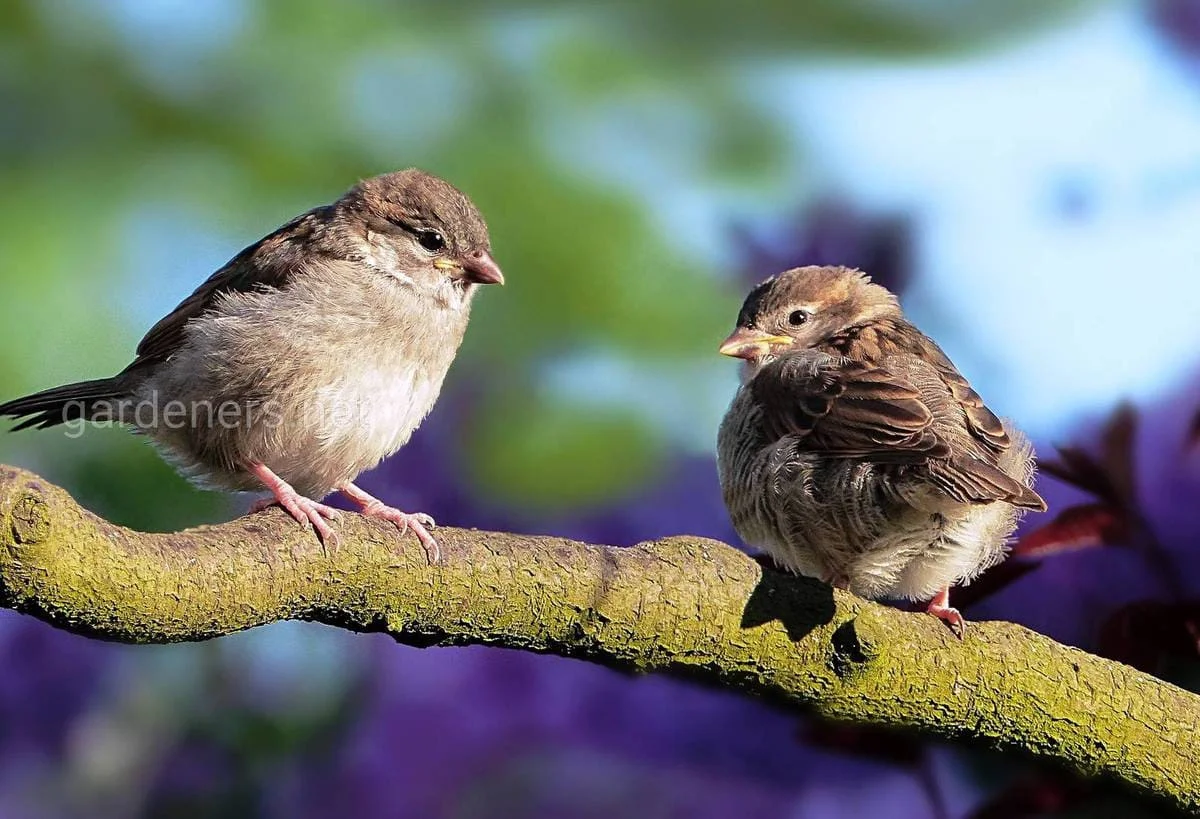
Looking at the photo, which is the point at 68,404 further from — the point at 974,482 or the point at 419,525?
the point at 974,482

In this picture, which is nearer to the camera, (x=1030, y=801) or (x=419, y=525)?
(x=419, y=525)

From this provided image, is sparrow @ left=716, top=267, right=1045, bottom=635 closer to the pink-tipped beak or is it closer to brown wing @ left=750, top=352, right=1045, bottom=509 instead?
brown wing @ left=750, top=352, right=1045, bottom=509

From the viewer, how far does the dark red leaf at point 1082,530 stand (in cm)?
212

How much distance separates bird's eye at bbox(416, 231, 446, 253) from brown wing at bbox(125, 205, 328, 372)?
24 cm

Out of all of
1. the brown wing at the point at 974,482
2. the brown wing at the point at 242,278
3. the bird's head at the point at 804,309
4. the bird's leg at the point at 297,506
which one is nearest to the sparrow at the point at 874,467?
the brown wing at the point at 974,482

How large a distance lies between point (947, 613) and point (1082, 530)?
344 millimetres

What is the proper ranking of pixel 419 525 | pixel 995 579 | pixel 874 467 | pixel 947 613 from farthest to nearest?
pixel 874 467 → pixel 947 613 → pixel 995 579 → pixel 419 525

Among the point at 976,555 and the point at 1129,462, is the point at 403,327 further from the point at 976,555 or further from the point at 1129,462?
the point at 1129,462

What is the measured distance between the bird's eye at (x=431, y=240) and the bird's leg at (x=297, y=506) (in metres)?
0.57

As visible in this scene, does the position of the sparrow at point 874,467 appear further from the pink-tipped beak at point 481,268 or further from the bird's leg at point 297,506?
the bird's leg at point 297,506

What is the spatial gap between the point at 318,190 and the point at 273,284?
0.42 m

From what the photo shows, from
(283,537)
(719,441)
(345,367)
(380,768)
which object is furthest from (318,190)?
(283,537)

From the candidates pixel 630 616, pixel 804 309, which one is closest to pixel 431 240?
pixel 804 309

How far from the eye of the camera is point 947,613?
2402mm
